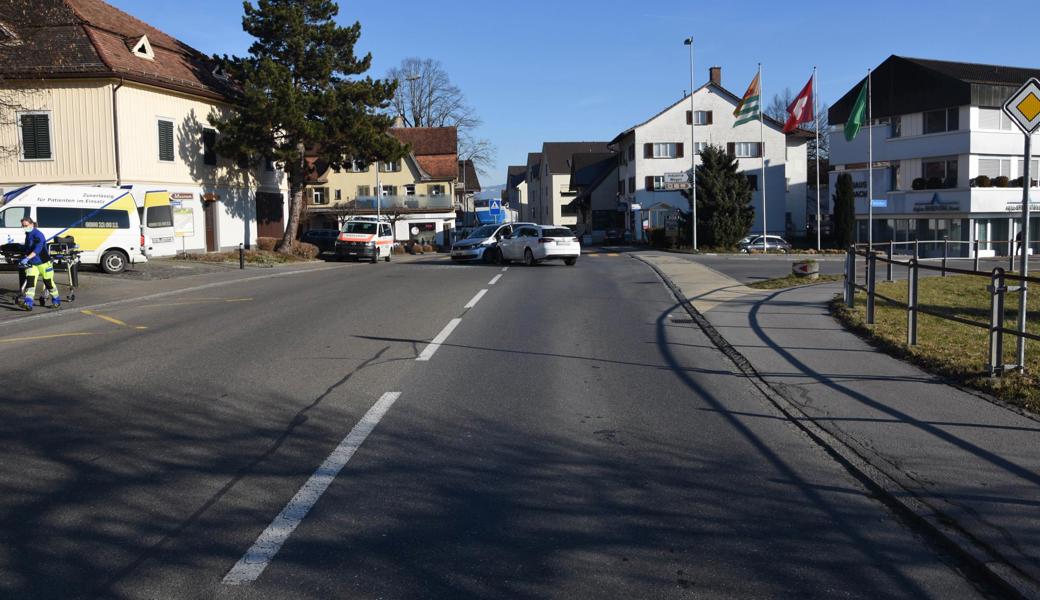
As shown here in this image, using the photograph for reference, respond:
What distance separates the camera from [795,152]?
7088 cm

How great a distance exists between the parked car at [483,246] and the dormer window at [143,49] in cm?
1408

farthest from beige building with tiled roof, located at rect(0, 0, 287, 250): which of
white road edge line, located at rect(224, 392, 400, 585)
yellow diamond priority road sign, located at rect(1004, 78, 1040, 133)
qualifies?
yellow diamond priority road sign, located at rect(1004, 78, 1040, 133)

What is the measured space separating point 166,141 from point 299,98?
581 centimetres

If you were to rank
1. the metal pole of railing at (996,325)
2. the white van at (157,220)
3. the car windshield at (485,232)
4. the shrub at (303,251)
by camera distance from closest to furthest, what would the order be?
the metal pole of railing at (996,325), the white van at (157,220), the car windshield at (485,232), the shrub at (303,251)

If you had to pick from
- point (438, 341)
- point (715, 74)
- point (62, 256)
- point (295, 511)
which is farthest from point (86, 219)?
point (715, 74)

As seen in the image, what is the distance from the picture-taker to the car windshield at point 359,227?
4172cm

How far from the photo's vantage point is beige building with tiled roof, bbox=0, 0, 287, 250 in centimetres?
3228

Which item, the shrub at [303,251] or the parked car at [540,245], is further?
the shrub at [303,251]

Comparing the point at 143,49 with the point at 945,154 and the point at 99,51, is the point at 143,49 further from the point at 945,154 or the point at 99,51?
the point at 945,154

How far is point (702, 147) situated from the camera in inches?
2694

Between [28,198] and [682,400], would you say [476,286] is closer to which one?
[28,198]

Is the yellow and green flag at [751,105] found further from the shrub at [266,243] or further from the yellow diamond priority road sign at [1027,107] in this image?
the yellow diamond priority road sign at [1027,107]

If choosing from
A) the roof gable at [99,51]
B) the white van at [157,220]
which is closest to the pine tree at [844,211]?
the roof gable at [99,51]

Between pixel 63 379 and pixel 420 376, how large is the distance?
378 cm
